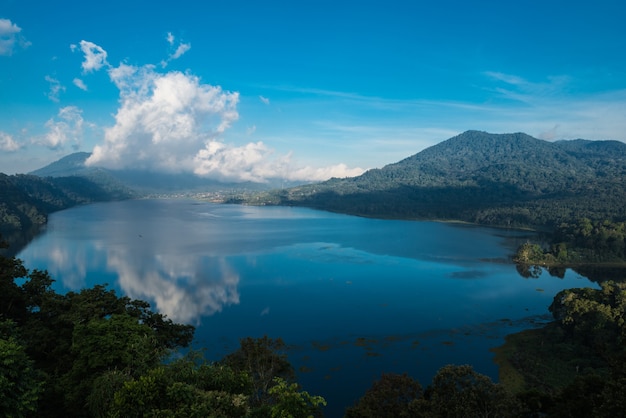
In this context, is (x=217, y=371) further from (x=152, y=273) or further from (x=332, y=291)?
(x=152, y=273)

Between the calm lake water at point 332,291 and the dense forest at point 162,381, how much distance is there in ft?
28.4

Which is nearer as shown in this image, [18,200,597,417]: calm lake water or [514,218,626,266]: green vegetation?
[18,200,597,417]: calm lake water

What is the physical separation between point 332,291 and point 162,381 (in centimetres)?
3744

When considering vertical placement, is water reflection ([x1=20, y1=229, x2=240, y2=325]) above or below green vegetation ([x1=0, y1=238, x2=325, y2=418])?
below

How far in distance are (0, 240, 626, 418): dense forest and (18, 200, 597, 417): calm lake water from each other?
8.67 meters

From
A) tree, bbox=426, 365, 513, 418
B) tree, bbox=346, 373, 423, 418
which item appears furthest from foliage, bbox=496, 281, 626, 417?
tree, bbox=346, 373, 423, 418

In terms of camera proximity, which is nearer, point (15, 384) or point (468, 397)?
point (15, 384)

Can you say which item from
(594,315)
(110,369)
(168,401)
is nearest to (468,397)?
(168,401)

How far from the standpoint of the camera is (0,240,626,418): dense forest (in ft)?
32.9

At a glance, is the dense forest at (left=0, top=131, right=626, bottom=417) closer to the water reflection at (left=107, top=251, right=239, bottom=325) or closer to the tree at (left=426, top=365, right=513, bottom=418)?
the tree at (left=426, top=365, right=513, bottom=418)

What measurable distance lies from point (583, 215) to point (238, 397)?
122 metres

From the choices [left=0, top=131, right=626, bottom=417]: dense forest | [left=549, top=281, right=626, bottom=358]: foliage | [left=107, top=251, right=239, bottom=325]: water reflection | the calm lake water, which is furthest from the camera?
[left=107, top=251, right=239, bottom=325]: water reflection

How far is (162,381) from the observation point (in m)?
10.4

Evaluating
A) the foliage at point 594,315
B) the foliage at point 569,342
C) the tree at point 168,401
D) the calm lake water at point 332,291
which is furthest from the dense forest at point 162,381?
the calm lake water at point 332,291
